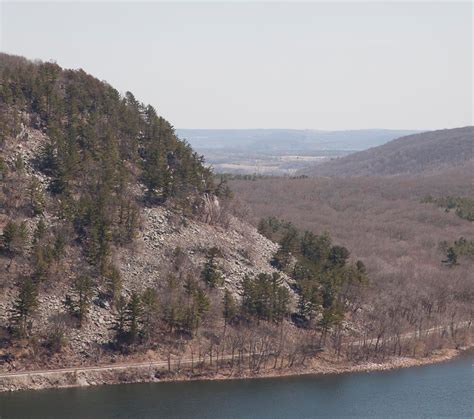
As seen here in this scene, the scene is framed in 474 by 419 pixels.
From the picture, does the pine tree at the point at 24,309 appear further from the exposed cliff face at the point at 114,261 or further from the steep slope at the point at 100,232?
the exposed cliff face at the point at 114,261

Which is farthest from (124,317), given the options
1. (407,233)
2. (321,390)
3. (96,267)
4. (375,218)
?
(375,218)

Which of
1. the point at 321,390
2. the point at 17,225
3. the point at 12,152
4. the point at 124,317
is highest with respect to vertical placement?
the point at 12,152

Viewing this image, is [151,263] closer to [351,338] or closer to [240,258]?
[240,258]

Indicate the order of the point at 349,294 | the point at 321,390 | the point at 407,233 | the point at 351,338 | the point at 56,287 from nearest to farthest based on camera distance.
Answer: the point at 321,390
the point at 56,287
the point at 351,338
the point at 349,294
the point at 407,233

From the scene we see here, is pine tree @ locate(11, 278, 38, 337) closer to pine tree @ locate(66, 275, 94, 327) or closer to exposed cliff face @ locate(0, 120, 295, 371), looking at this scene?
exposed cliff face @ locate(0, 120, 295, 371)

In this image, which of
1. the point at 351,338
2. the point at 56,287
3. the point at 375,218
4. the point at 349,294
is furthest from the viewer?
the point at 375,218

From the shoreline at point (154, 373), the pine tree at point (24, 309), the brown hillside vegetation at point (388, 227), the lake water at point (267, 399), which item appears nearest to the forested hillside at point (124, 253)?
the pine tree at point (24, 309)
